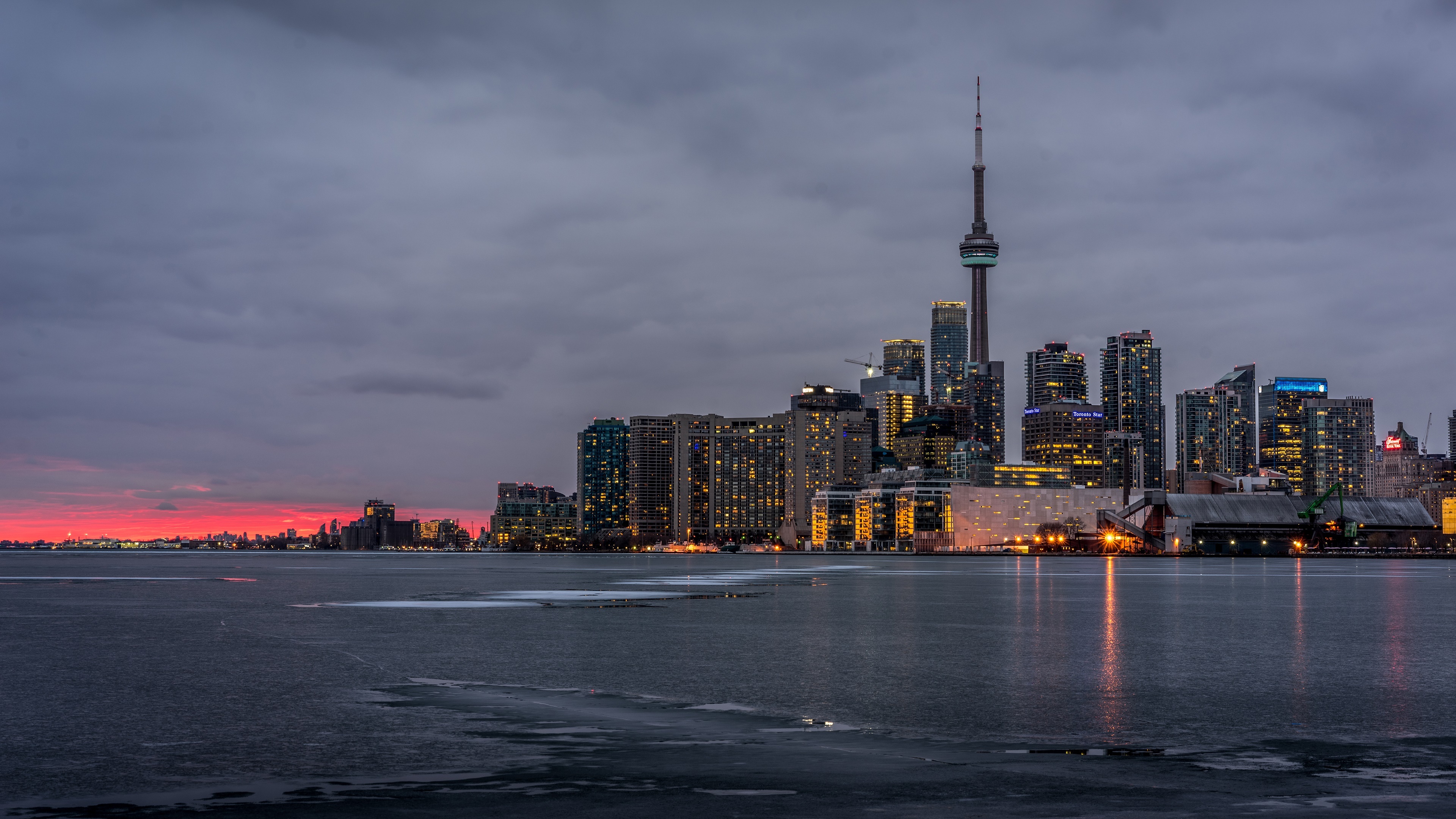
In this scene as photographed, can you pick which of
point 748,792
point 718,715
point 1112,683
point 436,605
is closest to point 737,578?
point 436,605

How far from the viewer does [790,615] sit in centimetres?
6141

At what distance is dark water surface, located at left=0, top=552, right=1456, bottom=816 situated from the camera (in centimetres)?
1789

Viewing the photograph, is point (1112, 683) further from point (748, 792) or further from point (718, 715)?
point (748, 792)

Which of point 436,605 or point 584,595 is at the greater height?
point 436,605

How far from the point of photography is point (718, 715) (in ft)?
85.8

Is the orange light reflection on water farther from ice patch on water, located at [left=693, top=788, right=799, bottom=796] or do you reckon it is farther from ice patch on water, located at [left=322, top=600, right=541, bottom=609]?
ice patch on water, located at [left=322, top=600, right=541, bottom=609]

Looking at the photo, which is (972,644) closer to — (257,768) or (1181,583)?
(257,768)

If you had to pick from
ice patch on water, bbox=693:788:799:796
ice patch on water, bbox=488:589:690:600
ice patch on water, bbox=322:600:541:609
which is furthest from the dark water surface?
ice patch on water, bbox=488:589:690:600

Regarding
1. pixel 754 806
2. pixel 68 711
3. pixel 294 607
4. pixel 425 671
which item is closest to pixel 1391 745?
pixel 754 806

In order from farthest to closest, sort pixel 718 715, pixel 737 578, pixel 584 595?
1. pixel 737 578
2. pixel 584 595
3. pixel 718 715

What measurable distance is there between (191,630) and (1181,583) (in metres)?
103

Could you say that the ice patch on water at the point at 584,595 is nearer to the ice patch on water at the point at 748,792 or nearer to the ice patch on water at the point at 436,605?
the ice patch on water at the point at 436,605

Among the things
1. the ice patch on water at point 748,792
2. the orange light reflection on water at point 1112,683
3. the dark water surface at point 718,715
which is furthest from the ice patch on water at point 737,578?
the ice patch on water at point 748,792

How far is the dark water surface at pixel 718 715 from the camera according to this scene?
17.9 meters
